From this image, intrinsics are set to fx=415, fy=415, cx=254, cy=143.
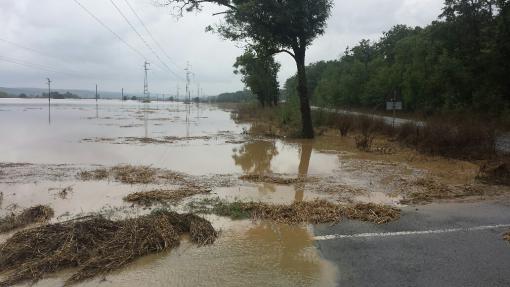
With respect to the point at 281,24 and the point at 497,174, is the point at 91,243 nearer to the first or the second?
the point at 497,174

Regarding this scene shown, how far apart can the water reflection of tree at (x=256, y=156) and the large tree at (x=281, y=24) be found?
3.69 meters

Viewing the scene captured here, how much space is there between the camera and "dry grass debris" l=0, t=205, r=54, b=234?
642 cm

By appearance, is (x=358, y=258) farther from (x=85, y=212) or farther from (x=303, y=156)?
(x=303, y=156)

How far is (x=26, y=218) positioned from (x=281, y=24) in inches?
581

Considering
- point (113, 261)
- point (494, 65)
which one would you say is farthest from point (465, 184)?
point (494, 65)

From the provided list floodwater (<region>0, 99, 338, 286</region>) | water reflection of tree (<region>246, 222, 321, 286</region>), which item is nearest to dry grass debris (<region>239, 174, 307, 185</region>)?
floodwater (<region>0, 99, 338, 286</region>)

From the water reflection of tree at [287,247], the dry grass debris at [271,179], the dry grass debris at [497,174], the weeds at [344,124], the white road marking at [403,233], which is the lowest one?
the water reflection of tree at [287,247]

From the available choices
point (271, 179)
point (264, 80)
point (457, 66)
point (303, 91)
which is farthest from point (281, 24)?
point (264, 80)

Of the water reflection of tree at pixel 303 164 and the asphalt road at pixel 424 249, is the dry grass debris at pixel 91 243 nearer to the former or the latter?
the asphalt road at pixel 424 249

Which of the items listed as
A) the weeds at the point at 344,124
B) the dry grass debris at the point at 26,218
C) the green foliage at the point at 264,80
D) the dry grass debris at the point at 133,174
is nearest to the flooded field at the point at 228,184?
the dry grass debris at the point at 133,174

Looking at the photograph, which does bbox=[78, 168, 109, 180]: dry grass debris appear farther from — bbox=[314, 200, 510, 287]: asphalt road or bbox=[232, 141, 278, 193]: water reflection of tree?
bbox=[314, 200, 510, 287]: asphalt road

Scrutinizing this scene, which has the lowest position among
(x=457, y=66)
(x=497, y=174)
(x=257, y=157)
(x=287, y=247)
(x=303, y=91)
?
(x=287, y=247)

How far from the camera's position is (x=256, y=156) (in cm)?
1520

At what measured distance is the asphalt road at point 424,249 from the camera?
15.9 feet
